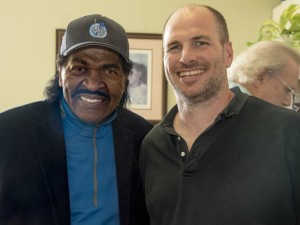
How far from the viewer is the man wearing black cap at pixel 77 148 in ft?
4.55

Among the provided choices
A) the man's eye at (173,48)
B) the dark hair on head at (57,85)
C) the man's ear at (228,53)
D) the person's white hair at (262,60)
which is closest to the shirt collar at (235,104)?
the man's ear at (228,53)

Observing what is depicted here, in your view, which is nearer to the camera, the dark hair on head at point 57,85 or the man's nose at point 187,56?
the man's nose at point 187,56

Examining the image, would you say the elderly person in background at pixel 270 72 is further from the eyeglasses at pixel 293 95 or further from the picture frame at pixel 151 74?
the picture frame at pixel 151 74

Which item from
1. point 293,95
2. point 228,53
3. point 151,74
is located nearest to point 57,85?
point 228,53

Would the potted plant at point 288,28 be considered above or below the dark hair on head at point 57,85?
above

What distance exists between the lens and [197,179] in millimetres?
1242

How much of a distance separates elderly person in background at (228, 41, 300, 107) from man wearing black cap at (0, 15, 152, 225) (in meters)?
0.77

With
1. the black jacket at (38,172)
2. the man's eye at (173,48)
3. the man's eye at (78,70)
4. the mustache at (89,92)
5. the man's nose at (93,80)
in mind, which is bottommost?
the black jacket at (38,172)

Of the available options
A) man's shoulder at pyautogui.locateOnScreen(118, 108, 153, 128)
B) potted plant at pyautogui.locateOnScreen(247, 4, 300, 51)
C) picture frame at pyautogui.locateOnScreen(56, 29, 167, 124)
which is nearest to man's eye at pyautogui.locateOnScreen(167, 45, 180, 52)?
man's shoulder at pyautogui.locateOnScreen(118, 108, 153, 128)

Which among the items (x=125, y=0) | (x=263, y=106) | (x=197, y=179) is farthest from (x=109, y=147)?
(x=125, y=0)

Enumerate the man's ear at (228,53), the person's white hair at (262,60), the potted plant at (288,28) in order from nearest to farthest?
the man's ear at (228,53)
the person's white hair at (262,60)
the potted plant at (288,28)

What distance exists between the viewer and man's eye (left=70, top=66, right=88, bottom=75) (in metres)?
1.48

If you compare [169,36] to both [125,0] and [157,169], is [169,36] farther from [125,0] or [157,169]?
[125,0]

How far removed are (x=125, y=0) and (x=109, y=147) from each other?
Result: 1.85 m
